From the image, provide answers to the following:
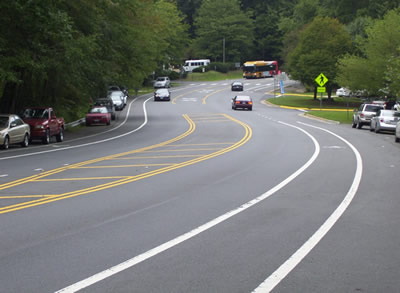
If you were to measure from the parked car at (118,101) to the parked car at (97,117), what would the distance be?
1559 centimetres

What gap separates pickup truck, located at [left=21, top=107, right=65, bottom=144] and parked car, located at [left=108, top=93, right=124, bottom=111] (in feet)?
91.9

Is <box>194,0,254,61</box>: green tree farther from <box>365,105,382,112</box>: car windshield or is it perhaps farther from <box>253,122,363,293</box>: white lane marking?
<box>253,122,363,293</box>: white lane marking

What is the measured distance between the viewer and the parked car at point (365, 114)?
40250 millimetres

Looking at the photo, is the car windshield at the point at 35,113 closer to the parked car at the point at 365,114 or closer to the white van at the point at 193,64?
the parked car at the point at 365,114

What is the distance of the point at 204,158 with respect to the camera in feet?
69.5

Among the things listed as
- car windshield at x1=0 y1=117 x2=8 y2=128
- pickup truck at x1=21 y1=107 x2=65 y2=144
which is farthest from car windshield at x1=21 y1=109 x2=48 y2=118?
car windshield at x1=0 y1=117 x2=8 y2=128

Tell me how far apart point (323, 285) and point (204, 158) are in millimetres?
14621

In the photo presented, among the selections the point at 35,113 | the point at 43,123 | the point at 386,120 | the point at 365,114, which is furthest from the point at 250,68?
the point at 43,123

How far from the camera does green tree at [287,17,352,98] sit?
232ft

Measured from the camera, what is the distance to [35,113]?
99.6 feet

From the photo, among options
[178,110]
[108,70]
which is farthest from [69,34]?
[178,110]

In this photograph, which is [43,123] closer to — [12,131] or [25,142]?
[25,142]

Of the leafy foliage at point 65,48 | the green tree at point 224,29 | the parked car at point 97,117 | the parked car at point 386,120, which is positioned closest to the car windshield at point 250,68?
the green tree at point 224,29

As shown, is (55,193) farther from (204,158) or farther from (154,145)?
(154,145)
